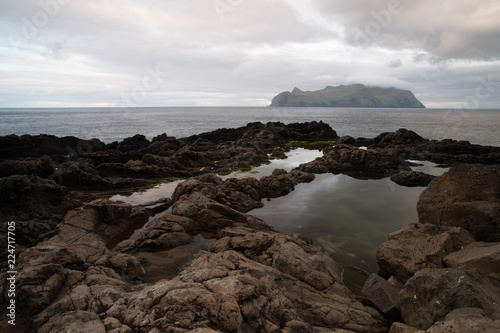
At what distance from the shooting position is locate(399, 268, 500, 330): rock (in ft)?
20.9

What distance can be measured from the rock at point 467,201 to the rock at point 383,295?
5103 mm

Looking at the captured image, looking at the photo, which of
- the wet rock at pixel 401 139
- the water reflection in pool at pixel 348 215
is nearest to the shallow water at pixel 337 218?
the water reflection in pool at pixel 348 215

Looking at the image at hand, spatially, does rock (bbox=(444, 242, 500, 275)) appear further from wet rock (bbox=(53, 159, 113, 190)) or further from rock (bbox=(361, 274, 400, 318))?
wet rock (bbox=(53, 159, 113, 190))

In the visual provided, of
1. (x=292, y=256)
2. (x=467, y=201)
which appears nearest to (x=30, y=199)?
(x=292, y=256)

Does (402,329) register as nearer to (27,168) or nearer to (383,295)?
(383,295)

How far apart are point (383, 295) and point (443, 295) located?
159 cm

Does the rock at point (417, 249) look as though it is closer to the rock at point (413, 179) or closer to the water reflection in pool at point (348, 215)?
the water reflection in pool at point (348, 215)

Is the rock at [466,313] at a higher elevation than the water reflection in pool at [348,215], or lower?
higher

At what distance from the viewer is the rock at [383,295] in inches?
297

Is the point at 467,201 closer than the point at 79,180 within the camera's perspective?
Yes

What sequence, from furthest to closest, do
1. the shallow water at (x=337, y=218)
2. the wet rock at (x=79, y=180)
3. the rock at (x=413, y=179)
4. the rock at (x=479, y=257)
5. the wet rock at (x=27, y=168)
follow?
1. the rock at (x=413, y=179)
2. the wet rock at (x=79, y=180)
3. the wet rock at (x=27, y=168)
4. the shallow water at (x=337, y=218)
5. the rock at (x=479, y=257)

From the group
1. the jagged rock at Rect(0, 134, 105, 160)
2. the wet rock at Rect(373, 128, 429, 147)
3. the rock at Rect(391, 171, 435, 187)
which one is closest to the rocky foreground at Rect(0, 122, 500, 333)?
the rock at Rect(391, 171, 435, 187)

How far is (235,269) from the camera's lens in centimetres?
788

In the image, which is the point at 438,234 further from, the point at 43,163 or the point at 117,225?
the point at 43,163
